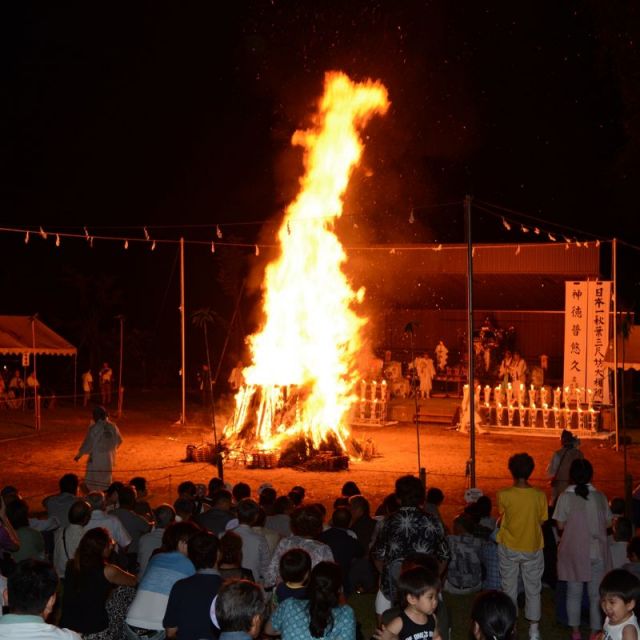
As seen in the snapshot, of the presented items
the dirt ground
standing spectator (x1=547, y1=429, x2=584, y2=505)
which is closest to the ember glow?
the dirt ground

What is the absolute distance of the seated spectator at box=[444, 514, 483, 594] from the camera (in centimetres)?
766

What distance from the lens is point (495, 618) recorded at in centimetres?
359

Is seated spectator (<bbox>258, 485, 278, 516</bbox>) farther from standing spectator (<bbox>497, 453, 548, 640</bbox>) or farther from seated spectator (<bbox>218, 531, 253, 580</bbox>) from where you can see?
seated spectator (<bbox>218, 531, 253, 580</bbox>)

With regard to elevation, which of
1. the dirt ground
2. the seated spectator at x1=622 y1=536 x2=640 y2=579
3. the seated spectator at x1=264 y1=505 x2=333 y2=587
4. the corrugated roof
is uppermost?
the corrugated roof

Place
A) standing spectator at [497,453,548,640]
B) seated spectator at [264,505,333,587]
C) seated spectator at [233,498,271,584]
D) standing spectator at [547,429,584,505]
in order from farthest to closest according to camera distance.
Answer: standing spectator at [547,429,584,505] < standing spectator at [497,453,548,640] < seated spectator at [233,498,271,584] < seated spectator at [264,505,333,587]

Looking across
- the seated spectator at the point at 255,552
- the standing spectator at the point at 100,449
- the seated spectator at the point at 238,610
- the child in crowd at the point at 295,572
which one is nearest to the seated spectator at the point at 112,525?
the seated spectator at the point at 255,552

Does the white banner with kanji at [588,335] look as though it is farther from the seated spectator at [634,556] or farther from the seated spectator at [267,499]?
the seated spectator at [634,556]

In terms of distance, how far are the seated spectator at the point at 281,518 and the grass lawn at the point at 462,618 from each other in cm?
89

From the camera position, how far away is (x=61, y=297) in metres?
36.7

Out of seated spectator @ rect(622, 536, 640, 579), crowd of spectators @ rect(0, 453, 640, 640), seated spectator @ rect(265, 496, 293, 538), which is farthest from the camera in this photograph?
seated spectator @ rect(265, 496, 293, 538)

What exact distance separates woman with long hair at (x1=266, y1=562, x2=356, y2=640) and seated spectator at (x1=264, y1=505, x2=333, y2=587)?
112cm

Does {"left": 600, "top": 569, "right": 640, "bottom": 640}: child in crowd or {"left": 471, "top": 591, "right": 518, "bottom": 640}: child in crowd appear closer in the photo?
{"left": 471, "top": 591, "right": 518, "bottom": 640}: child in crowd

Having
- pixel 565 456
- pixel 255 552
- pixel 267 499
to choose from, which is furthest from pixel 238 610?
pixel 565 456

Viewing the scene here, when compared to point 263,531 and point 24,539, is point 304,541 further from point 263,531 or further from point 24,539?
point 24,539
